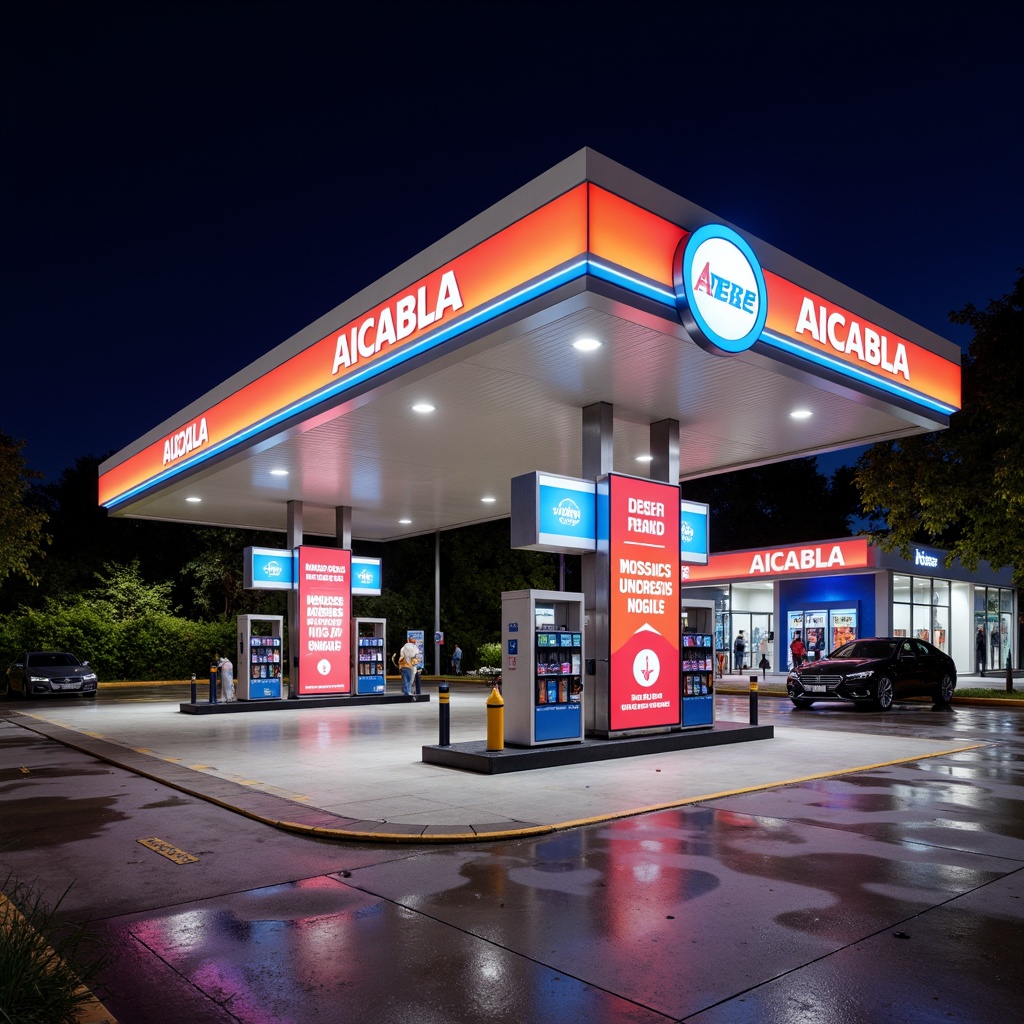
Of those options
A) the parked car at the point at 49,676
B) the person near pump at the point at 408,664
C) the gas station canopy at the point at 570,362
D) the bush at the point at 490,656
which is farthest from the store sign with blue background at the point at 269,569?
the bush at the point at 490,656

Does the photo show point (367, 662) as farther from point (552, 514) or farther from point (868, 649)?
point (552, 514)

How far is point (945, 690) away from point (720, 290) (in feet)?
52.3

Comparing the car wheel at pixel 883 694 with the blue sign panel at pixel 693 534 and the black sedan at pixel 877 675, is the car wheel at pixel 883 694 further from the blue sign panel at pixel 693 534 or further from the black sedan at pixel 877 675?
the blue sign panel at pixel 693 534

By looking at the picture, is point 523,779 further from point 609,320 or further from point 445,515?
point 445,515

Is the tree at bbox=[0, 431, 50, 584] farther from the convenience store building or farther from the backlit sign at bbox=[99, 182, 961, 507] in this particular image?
the convenience store building

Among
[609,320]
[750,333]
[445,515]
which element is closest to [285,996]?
[609,320]

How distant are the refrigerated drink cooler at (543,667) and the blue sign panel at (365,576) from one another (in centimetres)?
1240

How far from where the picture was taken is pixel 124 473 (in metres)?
22.4

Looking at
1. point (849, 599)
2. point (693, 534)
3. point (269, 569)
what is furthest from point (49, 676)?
point (849, 599)

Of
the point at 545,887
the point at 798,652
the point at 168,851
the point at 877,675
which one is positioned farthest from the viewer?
the point at 798,652

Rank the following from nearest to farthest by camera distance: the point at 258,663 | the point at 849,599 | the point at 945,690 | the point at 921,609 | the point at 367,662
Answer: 1. the point at 258,663
2. the point at 945,690
3. the point at 367,662
4. the point at 849,599
5. the point at 921,609

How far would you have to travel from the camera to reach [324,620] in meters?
22.9

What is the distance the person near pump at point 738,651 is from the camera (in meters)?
36.8

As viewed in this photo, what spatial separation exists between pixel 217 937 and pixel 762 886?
351 cm
